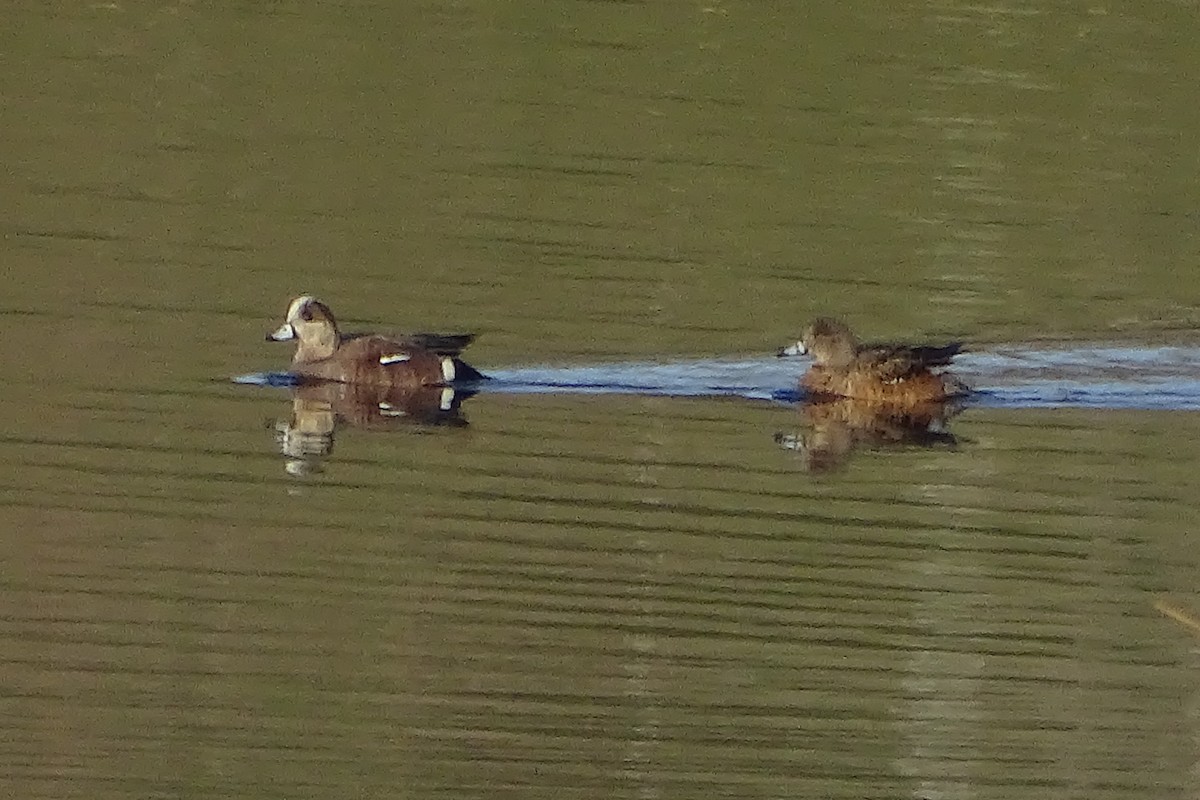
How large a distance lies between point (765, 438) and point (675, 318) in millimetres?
2414

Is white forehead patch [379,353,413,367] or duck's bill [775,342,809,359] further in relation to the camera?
duck's bill [775,342,809,359]

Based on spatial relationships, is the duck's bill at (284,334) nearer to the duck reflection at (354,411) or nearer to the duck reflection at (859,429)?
the duck reflection at (354,411)

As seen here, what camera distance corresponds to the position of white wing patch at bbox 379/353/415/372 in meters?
15.4

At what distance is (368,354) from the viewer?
607 inches

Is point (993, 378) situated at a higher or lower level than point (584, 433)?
higher

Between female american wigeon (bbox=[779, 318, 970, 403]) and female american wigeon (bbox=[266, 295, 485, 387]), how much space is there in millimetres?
1737

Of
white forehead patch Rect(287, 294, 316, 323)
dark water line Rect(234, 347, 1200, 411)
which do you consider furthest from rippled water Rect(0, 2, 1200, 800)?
white forehead patch Rect(287, 294, 316, 323)

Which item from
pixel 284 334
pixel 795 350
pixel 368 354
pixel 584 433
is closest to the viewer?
pixel 584 433

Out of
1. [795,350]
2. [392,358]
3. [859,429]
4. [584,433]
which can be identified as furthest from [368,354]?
[859,429]

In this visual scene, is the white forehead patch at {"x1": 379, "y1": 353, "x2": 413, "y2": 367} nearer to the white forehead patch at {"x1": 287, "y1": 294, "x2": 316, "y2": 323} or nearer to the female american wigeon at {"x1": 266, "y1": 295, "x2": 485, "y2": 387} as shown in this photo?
the female american wigeon at {"x1": 266, "y1": 295, "x2": 485, "y2": 387}

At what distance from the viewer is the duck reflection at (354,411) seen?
13904 millimetres

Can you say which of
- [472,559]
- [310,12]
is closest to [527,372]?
[472,559]

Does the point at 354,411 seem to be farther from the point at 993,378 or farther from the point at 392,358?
the point at 993,378

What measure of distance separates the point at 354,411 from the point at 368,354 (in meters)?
0.54
